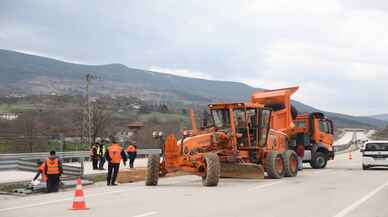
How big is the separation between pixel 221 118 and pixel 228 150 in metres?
1.43

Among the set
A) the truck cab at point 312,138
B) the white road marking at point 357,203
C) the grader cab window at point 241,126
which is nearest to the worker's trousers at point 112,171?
the grader cab window at point 241,126

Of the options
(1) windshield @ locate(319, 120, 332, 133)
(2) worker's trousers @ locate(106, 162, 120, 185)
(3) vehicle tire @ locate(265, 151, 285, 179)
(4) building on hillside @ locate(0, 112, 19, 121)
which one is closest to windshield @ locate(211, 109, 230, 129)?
(3) vehicle tire @ locate(265, 151, 285, 179)

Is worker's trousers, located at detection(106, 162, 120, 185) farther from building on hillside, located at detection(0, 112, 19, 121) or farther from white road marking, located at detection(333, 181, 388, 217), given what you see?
building on hillside, located at detection(0, 112, 19, 121)

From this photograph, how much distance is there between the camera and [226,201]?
16156mm

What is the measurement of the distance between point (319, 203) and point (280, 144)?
40.5ft

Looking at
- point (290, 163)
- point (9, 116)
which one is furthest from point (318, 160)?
point (9, 116)

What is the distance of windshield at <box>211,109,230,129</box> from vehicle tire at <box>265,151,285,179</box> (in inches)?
80.4

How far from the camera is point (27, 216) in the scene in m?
13.6

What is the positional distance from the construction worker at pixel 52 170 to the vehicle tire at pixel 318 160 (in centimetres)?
1709

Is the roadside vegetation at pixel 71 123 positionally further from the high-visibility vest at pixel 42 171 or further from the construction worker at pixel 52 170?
the construction worker at pixel 52 170

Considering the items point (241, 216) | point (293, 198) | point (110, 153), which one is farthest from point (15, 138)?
point (241, 216)

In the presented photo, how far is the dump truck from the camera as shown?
101 feet

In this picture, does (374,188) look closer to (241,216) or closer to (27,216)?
(241,216)

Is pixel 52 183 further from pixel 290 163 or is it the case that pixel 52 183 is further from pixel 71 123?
pixel 71 123
